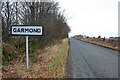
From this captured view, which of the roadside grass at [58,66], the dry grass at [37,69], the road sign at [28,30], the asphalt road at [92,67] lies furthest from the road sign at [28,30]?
the asphalt road at [92,67]

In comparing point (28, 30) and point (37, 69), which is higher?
point (28, 30)

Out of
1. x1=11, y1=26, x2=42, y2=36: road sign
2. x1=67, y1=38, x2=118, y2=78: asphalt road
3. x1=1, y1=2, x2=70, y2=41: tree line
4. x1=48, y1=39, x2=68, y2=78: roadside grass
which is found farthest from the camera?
x1=1, y1=2, x2=70, y2=41: tree line

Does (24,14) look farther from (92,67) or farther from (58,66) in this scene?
(92,67)

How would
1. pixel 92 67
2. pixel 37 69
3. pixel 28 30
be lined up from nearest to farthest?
1. pixel 28 30
2. pixel 37 69
3. pixel 92 67

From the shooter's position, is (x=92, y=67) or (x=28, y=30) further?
(x=92, y=67)

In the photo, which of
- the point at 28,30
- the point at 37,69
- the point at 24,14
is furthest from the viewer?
the point at 24,14

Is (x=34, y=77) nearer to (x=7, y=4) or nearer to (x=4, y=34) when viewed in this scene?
(x=4, y=34)

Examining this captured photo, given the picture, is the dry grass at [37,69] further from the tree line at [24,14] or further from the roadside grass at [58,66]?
the tree line at [24,14]

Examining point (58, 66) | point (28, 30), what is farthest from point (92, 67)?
point (28, 30)

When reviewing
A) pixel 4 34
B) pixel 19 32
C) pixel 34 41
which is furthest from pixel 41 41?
pixel 19 32

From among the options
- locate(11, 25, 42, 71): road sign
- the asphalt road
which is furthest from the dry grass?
locate(11, 25, 42, 71): road sign

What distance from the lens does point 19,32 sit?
284cm

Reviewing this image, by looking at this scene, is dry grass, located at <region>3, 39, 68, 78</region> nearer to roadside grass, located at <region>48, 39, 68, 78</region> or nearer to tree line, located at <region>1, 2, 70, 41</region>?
roadside grass, located at <region>48, 39, 68, 78</region>

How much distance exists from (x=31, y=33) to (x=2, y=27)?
253 centimetres
